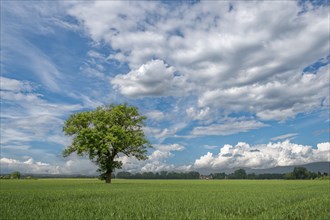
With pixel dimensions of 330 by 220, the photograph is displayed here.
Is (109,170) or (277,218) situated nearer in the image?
(277,218)

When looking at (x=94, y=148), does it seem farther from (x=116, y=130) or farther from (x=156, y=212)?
(x=156, y=212)

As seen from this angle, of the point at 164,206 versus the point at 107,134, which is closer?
the point at 164,206

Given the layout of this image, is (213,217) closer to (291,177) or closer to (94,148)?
(94,148)

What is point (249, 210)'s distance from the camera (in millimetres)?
16250

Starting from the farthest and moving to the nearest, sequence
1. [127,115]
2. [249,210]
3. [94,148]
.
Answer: [127,115] < [94,148] < [249,210]

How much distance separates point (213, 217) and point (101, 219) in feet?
14.0

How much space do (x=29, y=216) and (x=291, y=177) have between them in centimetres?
19580

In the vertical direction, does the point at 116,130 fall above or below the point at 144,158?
above

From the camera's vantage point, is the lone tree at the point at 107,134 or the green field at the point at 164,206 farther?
the lone tree at the point at 107,134

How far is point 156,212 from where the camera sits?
14.8 m

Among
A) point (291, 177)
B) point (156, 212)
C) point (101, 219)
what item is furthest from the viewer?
point (291, 177)

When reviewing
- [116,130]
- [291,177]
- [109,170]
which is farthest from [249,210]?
[291,177]

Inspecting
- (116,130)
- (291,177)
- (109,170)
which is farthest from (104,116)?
(291,177)

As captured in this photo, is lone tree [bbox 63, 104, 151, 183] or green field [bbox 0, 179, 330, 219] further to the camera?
lone tree [bbox 63, 104, 151, 183]
